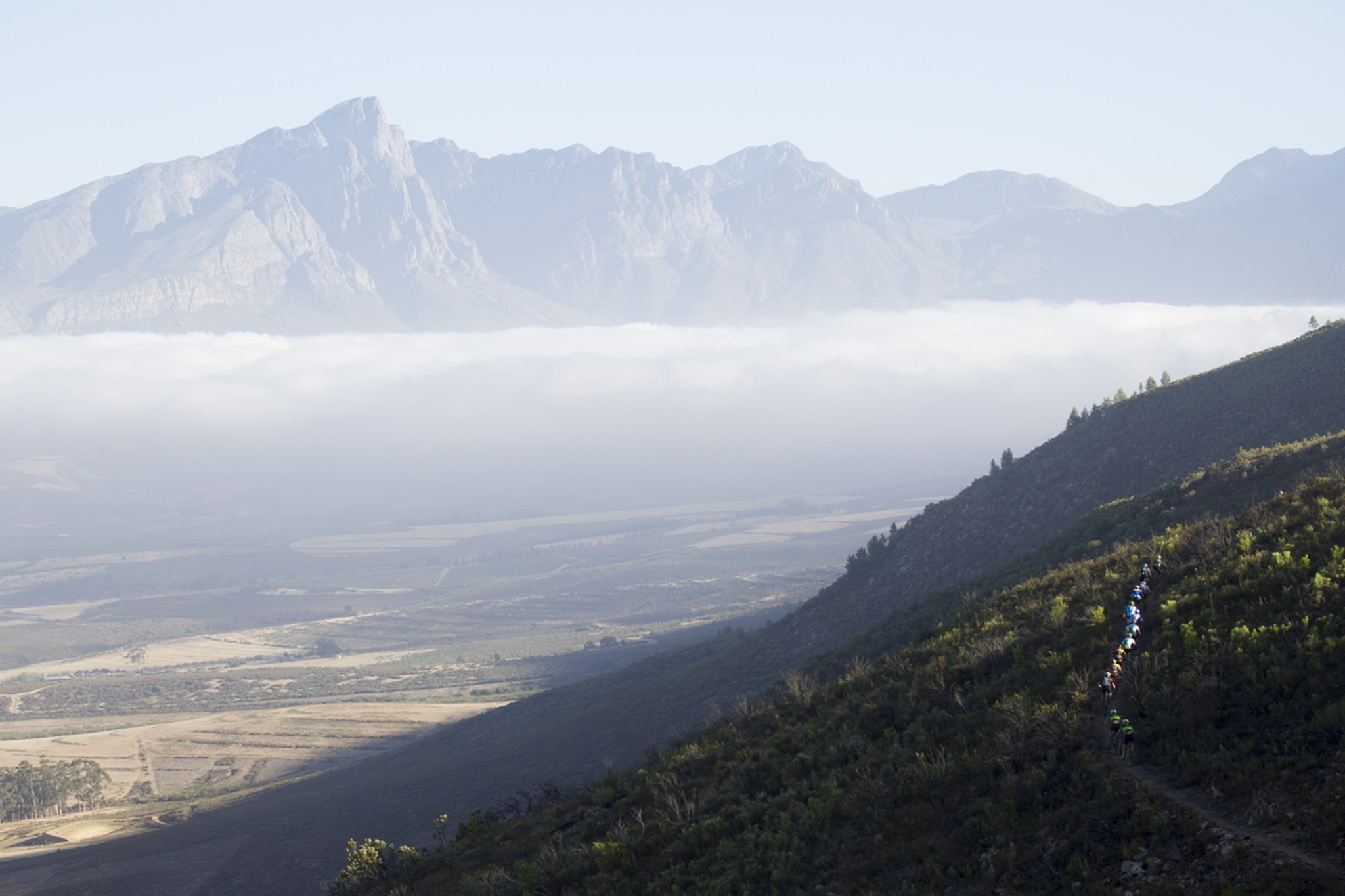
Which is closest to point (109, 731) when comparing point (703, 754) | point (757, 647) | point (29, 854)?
point (29, 854)

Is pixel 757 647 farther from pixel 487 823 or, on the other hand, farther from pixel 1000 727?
pixel 1000 727

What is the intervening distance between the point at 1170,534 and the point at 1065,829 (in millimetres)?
15747

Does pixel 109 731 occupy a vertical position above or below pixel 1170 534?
below

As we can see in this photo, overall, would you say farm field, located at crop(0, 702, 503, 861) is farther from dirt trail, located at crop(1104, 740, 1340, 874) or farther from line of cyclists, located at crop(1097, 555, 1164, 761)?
dirt trail, located at crop(1104, 740, 1340, 874)

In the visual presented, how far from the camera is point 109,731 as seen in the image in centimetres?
12269

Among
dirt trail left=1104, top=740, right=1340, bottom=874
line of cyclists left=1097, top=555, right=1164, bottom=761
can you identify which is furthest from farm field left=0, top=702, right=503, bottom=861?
dirt trail left=1104, top=740, right=1340, bottom=874

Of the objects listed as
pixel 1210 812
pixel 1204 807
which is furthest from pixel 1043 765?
pixel 1210 812

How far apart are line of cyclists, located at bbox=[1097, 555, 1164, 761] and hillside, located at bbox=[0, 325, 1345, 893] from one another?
22.0 meters

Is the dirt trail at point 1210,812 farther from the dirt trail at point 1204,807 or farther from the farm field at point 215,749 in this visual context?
the farm field at point 215,749

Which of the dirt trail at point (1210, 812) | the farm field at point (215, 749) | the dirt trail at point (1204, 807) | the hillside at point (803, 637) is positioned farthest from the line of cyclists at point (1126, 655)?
the farm field at point (215, 749)

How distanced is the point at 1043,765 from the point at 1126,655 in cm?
362

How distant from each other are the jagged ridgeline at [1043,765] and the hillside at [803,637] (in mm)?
21173

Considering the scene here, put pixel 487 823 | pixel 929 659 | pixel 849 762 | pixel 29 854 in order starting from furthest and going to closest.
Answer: pixel 29 854 < pixel 487 823 < pixel 929 659 < pixel 849 762

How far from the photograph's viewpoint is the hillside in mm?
51469
